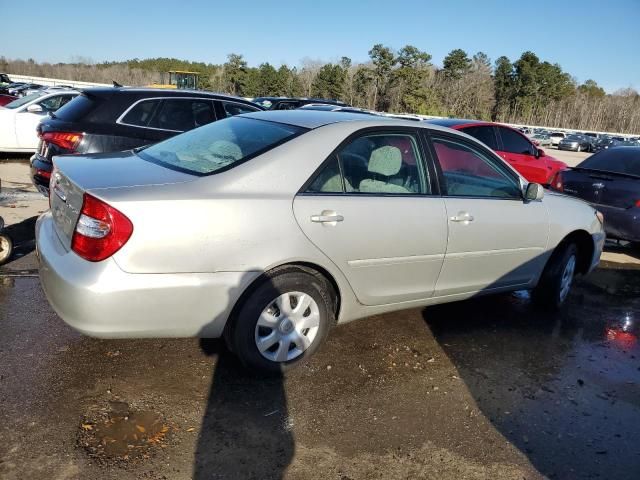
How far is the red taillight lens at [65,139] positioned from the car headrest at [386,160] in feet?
12.9

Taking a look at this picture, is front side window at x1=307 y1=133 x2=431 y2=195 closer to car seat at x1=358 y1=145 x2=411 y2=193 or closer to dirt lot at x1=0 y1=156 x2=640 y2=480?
car seat at x1=358 y1=145 x2=411 y2=193

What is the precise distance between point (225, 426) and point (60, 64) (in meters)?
112

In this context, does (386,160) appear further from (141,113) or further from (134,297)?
(141,113)

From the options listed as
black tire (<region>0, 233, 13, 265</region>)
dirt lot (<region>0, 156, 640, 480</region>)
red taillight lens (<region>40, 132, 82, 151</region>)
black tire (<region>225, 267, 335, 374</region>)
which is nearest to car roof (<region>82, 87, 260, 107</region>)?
red taillight lens (<region>40, 132, 82, 151</region>)

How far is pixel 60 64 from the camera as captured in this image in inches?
3863

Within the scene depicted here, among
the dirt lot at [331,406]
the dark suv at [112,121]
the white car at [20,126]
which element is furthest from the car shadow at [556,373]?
the white car at [20,126]

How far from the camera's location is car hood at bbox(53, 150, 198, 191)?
114 inches

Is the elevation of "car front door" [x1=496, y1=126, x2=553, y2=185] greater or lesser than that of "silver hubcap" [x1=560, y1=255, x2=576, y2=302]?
greater

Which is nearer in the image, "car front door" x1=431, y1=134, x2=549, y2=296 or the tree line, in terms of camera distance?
"car front door" x1=431, y1=134, x2=549, y2=296

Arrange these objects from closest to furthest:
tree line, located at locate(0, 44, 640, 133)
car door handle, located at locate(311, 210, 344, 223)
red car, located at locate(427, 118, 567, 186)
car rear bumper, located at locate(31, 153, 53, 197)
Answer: car door handle, located at locate(311, 210, 344, 223) < car rear bumper, located at locate(31, 153, 53, 197) < red car, located at locate(427, 118, 567, 186) < tree line, located at locate(0, 44, 640, 133)

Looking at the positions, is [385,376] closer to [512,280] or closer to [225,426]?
[225,426]

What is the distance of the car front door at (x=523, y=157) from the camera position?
31.1 ft

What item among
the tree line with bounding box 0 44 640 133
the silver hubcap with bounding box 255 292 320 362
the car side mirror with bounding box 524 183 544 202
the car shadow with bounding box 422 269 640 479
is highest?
the tree line with bounding box 0 44 640 133

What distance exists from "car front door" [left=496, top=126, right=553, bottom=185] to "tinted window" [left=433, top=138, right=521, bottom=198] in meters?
5.47
